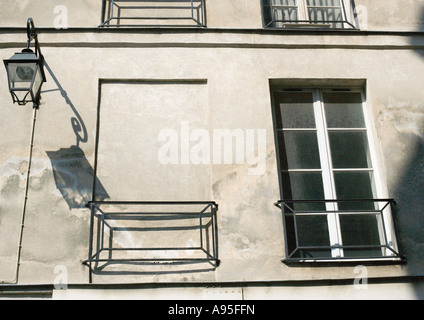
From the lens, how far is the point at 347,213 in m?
5.22

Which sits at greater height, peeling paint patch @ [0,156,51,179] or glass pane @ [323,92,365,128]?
glass pane @ [323,92,365,128]

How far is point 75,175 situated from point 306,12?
3.43 m

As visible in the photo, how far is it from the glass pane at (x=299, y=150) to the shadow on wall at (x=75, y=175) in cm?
194

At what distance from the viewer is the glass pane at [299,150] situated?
5.54 meters

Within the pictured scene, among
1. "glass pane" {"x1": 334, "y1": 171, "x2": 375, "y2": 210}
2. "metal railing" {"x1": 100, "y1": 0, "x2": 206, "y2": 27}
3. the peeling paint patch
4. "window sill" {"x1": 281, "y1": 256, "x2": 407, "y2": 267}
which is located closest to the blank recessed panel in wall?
the peeling paint patch

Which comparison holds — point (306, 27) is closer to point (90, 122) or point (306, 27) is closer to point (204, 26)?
point (204, 26)

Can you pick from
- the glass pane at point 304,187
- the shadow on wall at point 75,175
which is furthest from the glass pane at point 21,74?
the glass pane at point 304,187

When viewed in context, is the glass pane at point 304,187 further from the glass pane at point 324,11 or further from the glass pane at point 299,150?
the glass pane at point 324,11

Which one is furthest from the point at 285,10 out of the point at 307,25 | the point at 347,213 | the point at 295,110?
the point at 347,213

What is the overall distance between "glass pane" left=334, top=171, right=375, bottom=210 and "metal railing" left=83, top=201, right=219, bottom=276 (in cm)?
137

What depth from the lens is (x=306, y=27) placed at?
252 inches

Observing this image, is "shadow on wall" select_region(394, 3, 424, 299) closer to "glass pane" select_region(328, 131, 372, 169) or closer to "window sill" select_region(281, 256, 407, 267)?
"window sill" select_region(281, 256, 407, 267)

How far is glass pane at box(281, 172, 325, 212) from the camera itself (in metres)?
5.39

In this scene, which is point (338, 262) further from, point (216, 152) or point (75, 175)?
point (75, 175)
